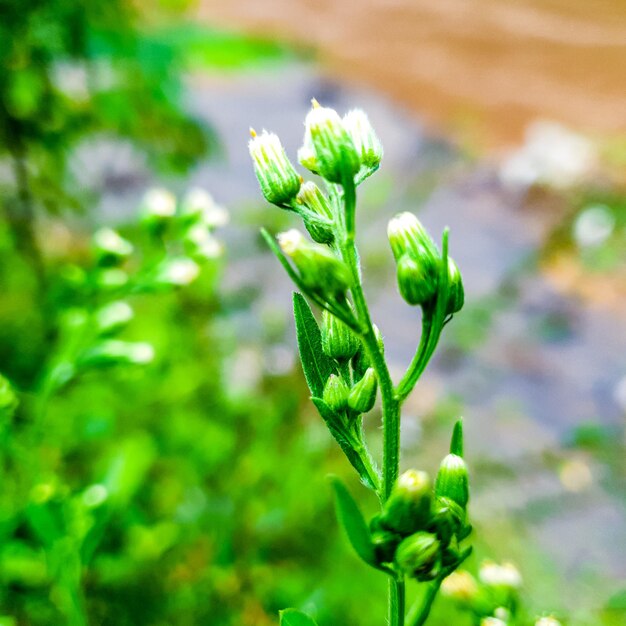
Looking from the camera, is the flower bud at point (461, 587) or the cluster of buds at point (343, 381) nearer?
the cluster of buds at point (343, 381)

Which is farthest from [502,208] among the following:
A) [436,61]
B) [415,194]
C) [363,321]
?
[363,321]

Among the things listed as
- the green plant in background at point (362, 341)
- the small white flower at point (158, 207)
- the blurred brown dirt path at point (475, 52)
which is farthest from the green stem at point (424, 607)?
the blurred brown dirt path at point (475, 52)

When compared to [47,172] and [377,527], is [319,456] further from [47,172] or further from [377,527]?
[377,527]

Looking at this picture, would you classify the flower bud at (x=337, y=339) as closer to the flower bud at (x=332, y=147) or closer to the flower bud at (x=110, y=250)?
the flower bud at (x=332, y=147)

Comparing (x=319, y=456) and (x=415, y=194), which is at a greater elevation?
(x=415, y=194)

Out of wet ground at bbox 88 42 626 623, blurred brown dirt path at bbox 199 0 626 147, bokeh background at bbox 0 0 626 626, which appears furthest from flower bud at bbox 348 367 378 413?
blurred brown dirt path at bbox 199 0 626 147

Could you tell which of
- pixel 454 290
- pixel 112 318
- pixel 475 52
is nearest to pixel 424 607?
pixel 454 290

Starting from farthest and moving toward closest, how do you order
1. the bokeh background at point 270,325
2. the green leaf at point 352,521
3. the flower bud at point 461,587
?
the bokeh background at point 270,325
the flower bud at point 461,587
the green leaf at point 352,521
